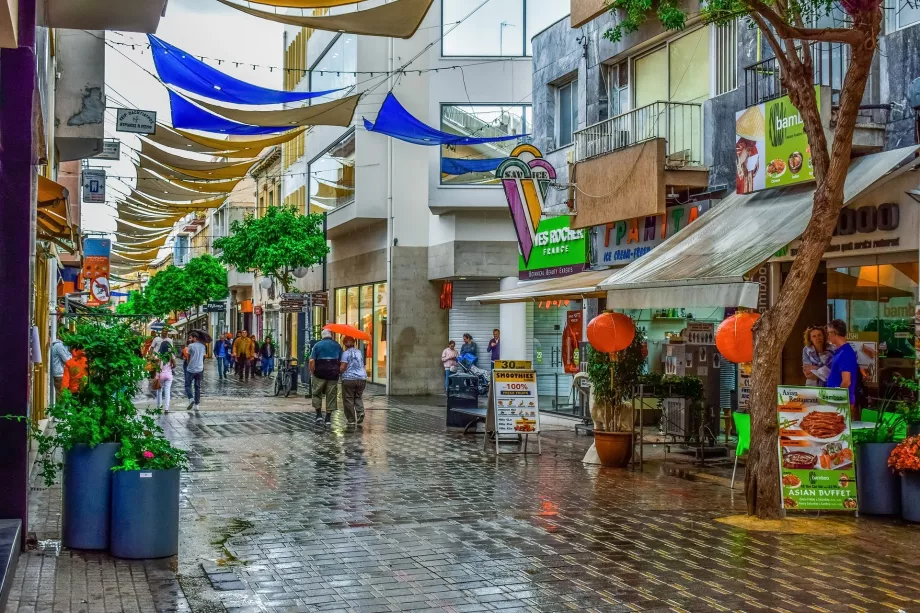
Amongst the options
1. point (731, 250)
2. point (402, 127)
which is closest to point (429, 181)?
point (402, 127)

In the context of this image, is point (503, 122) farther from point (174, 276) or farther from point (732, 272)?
point (174, 276)

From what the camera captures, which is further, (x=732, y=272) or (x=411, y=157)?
(x=411, y=157)

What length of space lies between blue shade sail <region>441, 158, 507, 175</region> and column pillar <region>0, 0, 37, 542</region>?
66.3 feet

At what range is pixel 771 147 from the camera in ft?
49.0

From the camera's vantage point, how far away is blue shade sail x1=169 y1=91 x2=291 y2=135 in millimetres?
17891

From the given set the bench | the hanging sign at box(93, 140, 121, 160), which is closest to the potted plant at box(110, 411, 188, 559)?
the bench

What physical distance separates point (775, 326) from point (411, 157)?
23.5 meters

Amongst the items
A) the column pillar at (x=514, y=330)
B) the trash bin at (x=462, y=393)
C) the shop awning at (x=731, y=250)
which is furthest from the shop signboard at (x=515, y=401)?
the column pillar at (x=514, y=330)

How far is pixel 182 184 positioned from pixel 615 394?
13610 mm

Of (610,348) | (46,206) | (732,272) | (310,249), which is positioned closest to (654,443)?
(610,348)

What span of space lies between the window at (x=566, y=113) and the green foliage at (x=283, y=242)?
1489cm

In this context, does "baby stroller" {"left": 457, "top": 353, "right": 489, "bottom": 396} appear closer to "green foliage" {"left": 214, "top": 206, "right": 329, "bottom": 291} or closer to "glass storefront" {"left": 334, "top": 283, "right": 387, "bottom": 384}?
"glass storefront" {"left": 334, "top": 283, "right": 387, "bottom": 384}

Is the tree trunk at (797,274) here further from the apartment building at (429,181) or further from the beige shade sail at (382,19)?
the apartment building at (429,181)

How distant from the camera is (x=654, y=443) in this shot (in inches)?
617
